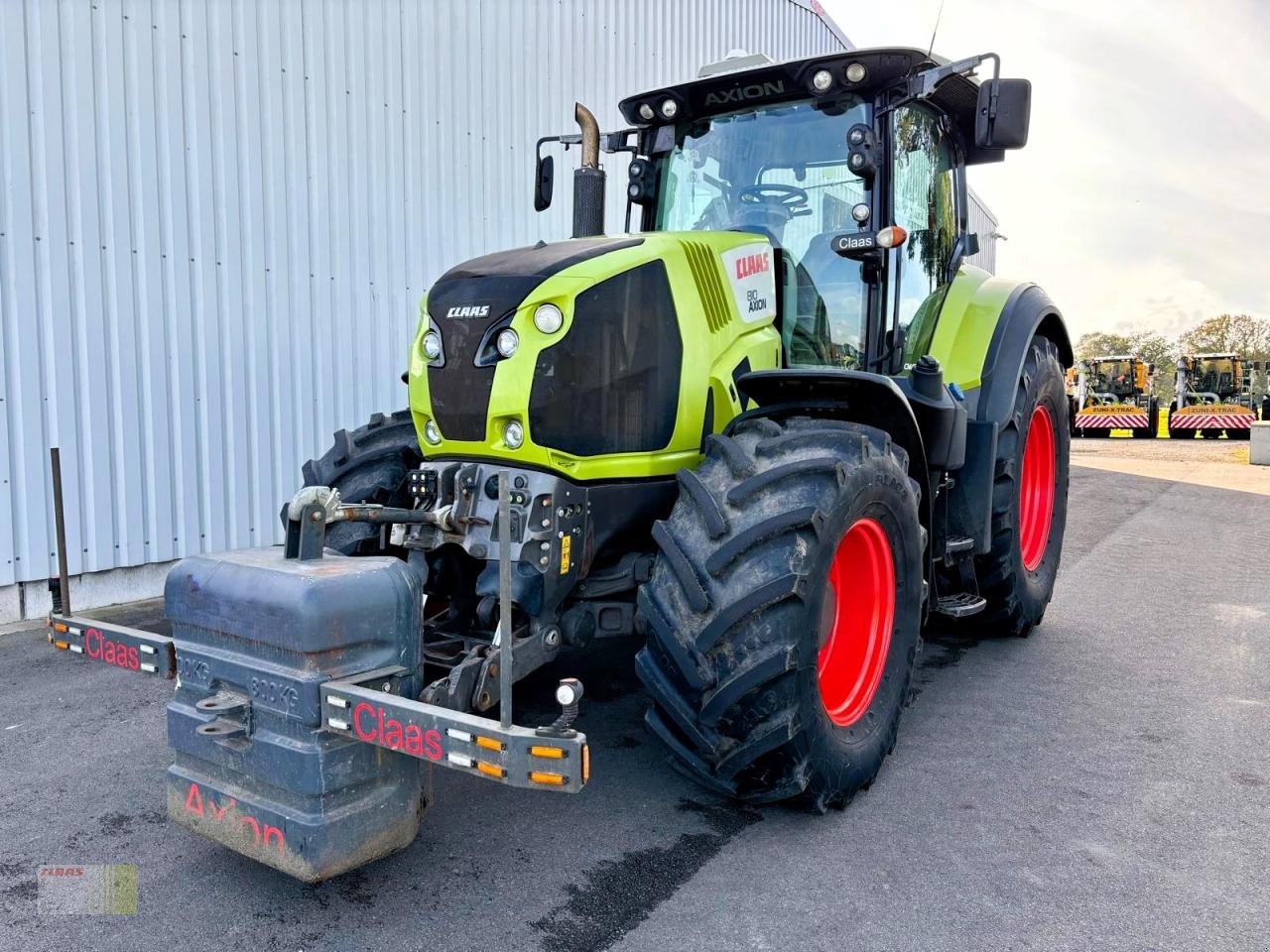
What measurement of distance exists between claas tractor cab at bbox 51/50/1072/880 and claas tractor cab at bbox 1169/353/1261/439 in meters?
23.3

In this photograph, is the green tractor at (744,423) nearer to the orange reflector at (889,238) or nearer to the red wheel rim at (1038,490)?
the orange reflector at (889,238)

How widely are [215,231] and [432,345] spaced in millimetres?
3472

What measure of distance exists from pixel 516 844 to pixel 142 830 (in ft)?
3.79

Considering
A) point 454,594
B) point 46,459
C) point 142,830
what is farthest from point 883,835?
point 46,459

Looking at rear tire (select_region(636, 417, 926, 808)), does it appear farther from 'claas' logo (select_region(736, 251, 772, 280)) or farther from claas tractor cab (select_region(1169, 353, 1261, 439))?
claas tractor cab (select_region(1169, 353, 1261, 439))

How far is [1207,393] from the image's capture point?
26.8 metres

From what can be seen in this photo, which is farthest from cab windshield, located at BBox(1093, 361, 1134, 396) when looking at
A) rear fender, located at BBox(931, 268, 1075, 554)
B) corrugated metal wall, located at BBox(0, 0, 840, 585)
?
rear fender, located at BBox(931, 268, 1075, 554)

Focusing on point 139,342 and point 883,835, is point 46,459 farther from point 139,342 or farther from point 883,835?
point 883,835

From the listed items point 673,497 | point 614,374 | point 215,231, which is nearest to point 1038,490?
point 673,497

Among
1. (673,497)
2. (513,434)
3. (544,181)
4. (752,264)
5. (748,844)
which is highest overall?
(544,181)

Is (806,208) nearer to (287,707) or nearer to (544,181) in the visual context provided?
(544,181)

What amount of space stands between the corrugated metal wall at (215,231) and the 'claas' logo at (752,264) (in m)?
3.78

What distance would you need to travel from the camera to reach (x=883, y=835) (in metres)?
2.94

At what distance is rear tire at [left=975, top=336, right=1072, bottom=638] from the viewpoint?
4.54m
